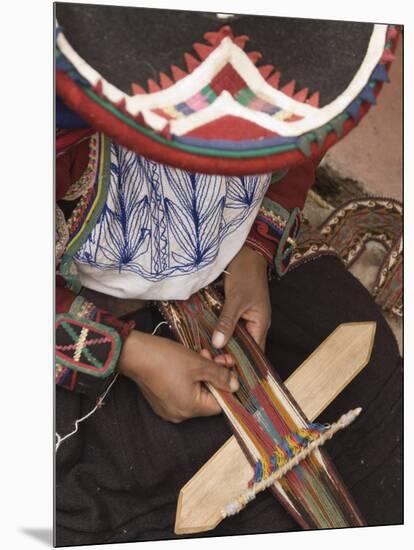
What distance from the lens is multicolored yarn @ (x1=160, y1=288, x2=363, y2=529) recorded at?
1.21 m

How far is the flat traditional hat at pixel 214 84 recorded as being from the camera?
31.8 inches

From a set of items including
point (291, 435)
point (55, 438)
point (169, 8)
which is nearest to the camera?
point (169, 8)

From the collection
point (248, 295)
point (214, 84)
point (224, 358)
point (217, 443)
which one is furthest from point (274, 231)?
point (214, 84)

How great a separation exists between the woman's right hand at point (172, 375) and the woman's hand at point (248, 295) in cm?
8

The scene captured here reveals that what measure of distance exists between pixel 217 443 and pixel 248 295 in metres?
0.23

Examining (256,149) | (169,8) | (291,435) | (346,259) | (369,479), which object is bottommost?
(369,479)

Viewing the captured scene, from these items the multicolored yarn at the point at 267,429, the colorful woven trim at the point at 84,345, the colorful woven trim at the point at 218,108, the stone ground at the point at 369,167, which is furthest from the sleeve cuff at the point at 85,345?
the stone ground at the point at 369,167

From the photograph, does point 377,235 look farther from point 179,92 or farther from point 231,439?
point 179,92

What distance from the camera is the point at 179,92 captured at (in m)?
0.83

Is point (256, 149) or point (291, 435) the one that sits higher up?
point (256, 149)

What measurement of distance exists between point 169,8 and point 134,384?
0.53 meters

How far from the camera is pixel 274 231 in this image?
1265 mm

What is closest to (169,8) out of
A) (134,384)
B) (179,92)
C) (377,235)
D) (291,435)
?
(179,92)

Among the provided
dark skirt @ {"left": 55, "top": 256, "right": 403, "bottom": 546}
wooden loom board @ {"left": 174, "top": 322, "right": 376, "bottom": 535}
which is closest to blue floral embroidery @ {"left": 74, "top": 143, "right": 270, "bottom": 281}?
dark skirt @ {"left": 55, "top": 256, "right": 403, "bottom": 546}
